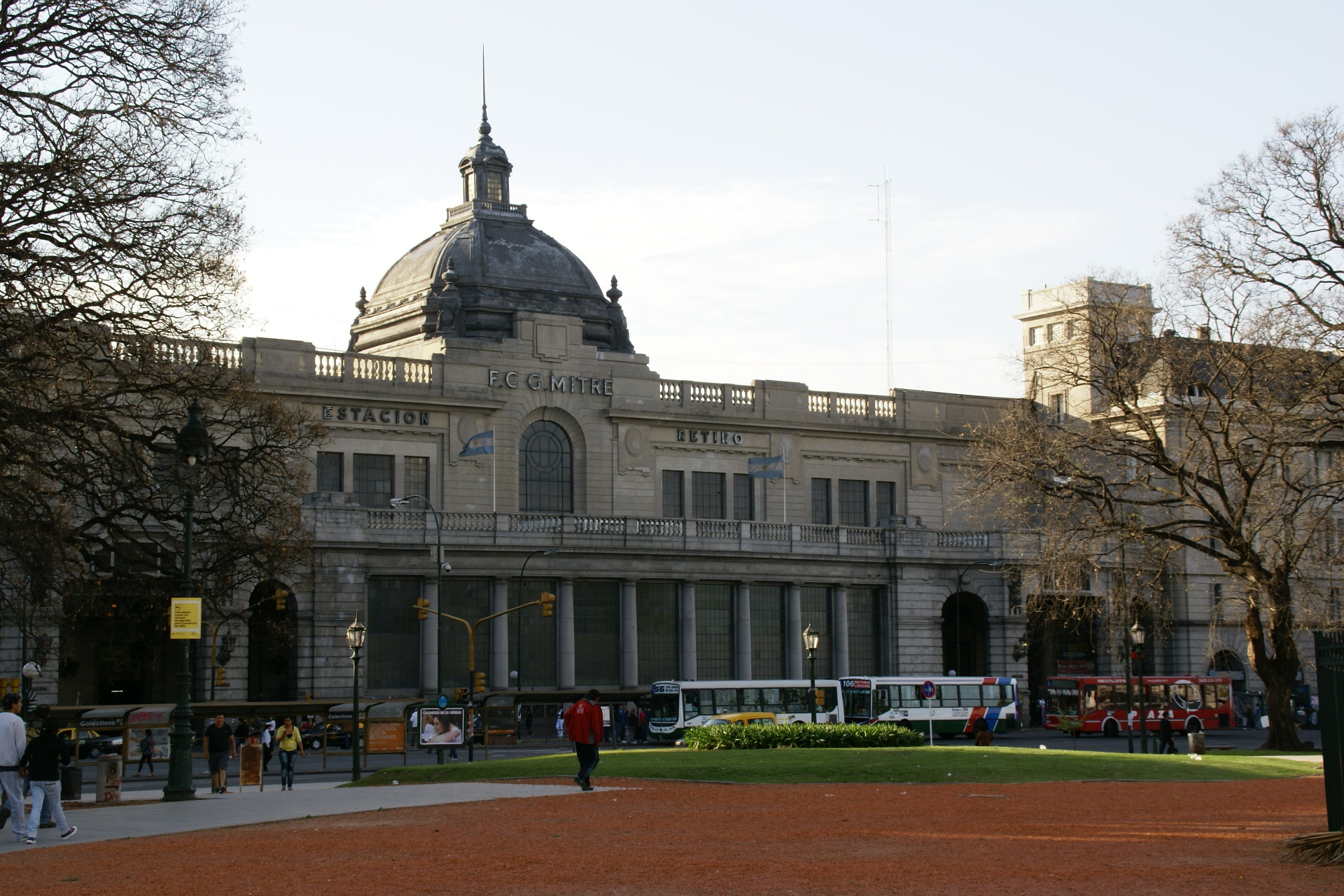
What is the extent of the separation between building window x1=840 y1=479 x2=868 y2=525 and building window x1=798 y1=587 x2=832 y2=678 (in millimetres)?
6515

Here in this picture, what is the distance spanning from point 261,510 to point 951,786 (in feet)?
55.5

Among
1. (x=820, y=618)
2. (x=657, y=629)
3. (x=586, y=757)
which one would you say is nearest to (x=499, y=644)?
(x=657, y=629)

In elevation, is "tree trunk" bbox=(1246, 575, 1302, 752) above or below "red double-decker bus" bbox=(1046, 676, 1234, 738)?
above

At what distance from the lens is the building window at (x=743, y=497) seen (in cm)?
7881

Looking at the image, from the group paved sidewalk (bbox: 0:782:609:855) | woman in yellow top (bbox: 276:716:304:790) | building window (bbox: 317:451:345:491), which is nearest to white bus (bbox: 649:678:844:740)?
building window (bbox: 317:451:345:491)

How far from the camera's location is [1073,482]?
5184 cm

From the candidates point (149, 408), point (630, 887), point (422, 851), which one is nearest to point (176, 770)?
point (422, 851)

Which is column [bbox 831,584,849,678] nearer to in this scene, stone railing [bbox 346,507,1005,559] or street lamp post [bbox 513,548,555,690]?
stone railing [bbox 346,507,1005,559]

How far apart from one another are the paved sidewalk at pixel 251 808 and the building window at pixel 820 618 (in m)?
44.3

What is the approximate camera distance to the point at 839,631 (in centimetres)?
7550

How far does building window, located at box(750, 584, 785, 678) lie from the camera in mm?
74062

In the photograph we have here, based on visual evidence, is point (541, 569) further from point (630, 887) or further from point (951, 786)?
point (630, 887)

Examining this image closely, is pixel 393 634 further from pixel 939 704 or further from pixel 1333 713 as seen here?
pixel 1333 713

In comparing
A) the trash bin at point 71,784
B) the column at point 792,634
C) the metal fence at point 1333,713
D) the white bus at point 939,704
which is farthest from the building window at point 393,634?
the metal fence at point 1333,713
